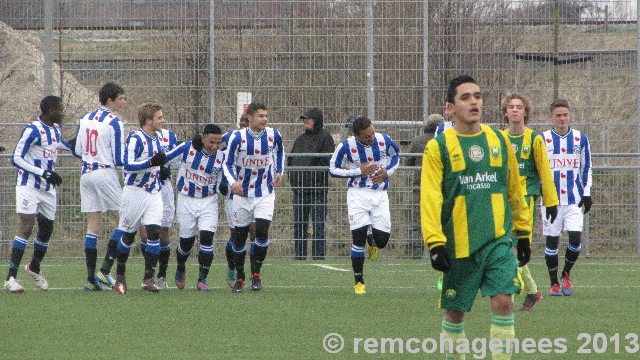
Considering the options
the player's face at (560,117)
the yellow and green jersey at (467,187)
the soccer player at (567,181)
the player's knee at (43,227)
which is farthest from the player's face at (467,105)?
the player's knee at (43,227)

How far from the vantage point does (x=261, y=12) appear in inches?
653

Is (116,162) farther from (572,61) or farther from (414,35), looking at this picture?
(572,61)

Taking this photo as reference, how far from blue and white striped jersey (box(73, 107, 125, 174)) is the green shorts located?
5.95 meters

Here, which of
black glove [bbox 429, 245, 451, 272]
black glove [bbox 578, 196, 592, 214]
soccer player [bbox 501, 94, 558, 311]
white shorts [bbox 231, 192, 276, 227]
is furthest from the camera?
white shorts [bbox 231, 192, 276, 227]

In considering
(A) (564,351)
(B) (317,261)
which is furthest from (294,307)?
(B) (317,261)

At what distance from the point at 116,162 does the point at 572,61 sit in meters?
8.59

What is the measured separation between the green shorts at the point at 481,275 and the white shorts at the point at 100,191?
19.8 ft

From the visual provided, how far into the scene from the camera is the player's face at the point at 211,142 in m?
11.9

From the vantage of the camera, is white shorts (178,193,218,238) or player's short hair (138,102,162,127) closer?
player's short hair (138,102,162,127)

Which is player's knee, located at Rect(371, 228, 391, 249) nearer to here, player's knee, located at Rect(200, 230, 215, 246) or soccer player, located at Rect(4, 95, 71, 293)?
player's knee, located at Rect(200, 230, 215, 246)

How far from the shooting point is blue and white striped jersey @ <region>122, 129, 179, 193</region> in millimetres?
11532

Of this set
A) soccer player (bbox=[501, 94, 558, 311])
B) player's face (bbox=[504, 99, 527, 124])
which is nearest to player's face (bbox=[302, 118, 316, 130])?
soccer player (bbox=[501, 94, 558, 311])

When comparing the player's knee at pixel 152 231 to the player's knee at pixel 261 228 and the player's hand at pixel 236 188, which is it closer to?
the player's hand at pixel 236 188

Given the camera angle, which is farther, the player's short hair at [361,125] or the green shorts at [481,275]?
the player's short hair at [361,125]
